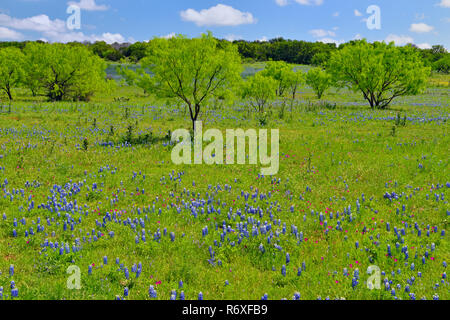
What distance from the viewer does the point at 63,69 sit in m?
38.2

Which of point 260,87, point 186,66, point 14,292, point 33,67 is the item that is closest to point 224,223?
point 14,292

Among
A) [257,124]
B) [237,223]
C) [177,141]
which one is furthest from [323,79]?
[237,223]

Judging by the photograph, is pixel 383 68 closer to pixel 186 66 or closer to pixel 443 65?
pixel 186 66

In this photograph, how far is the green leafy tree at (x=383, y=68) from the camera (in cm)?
2866

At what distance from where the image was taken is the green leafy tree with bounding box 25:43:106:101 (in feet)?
125

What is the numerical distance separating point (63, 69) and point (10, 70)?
20.5 ft

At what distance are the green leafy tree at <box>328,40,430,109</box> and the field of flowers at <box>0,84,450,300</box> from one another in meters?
17.1

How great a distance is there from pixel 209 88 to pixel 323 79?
34863mm

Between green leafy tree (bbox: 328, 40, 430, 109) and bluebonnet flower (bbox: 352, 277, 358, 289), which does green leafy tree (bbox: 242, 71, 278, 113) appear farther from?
bluebonnet flower (bbox: 352, 277, 358, 289)

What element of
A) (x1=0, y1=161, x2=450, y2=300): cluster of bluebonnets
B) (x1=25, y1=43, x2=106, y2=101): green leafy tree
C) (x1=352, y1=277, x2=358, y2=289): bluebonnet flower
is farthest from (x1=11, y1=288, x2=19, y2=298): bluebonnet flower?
(x1=25, y1=43, x2=106, y2=101): green leafy tree

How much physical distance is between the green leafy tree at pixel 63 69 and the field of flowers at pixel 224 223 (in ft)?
92.0

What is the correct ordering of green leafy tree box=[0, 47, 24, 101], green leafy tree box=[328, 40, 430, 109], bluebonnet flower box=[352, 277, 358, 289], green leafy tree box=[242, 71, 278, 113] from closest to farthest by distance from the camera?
bluebonnet flower box=[352, 277, 358, 289], green leafy tree box=[242, 71, 278, 113], green leafy tree box=[328, 40, 430, 109], green leafy tree box=[0, 47, 24, 101]

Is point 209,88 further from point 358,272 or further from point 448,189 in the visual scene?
point 358,272

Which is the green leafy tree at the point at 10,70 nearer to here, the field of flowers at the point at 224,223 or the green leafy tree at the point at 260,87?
the field of flowers at the point at 224,223
